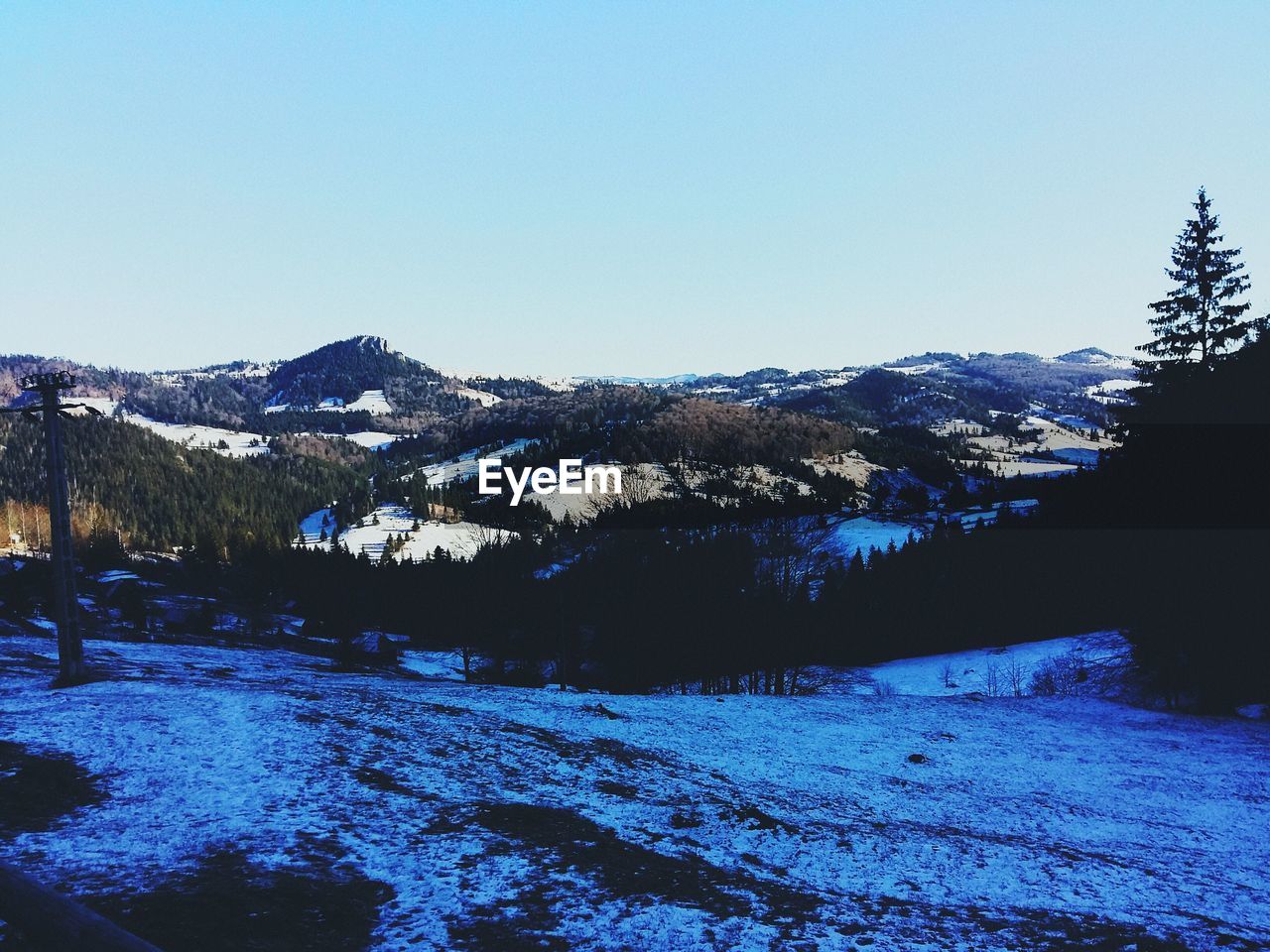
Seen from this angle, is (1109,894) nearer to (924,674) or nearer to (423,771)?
(423,771)

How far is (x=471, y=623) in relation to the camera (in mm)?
69000

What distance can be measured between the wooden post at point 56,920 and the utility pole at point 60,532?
2369 cm

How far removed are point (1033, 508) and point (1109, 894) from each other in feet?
446

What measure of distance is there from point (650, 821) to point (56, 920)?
1159cm

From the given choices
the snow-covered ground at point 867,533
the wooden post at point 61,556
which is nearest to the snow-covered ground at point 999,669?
the wooden post at point 61,556

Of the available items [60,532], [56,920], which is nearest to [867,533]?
[60,532]

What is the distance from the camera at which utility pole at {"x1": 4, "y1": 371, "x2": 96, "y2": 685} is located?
80.5 ft

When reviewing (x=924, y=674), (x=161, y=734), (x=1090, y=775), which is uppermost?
(x=161, y=734)

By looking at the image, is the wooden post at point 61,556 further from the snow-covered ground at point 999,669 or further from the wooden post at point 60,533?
the snow-covered ground at point 999,669

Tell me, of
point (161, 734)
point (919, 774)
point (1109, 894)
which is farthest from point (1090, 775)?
point (161, 734)

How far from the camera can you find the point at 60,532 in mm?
24859

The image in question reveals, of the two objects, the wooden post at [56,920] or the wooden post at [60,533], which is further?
the wooden post at [60,533]

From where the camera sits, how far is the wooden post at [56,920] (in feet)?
16.6

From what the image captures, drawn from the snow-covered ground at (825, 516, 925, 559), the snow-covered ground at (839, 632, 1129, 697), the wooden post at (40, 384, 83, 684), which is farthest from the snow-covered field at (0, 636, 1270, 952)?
the snow-covered ground at (825, 516, 925, 559)
